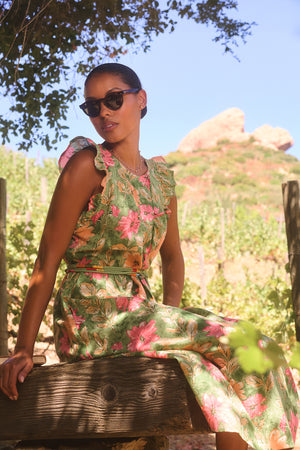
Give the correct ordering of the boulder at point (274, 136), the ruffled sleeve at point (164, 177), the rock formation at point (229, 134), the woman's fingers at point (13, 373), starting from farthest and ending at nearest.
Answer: the boulder at point (274, 136) → the rock formation at point (229, 134) → the ruffled sleeve at point (164, 177) → the woman's fingers at point (13, 373)

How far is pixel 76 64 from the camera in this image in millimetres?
4211

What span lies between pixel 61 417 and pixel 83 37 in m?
2.92

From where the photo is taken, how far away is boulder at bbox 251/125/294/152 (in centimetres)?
8125

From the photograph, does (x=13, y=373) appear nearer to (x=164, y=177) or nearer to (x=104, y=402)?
(x=104, y=402)

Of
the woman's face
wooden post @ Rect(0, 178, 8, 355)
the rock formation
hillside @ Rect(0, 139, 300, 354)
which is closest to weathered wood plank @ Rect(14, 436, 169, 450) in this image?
the woman's face

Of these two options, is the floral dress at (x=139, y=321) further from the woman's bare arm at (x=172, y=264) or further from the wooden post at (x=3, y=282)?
the wooden post at (x=3, y=282)

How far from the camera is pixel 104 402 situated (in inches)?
69.9

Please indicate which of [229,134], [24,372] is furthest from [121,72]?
[229,134]

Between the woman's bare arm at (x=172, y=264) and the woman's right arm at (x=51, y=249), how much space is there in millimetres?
600

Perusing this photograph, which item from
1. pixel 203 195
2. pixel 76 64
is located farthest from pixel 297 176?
pixel 76 64

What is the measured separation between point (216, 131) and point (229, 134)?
3058mm

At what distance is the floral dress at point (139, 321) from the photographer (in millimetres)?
1700

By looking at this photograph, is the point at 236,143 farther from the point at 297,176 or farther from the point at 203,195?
the point at 203,195

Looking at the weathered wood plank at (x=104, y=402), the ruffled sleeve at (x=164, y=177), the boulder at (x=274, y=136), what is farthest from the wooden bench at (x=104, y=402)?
the boulder at (x=274, y=136)
